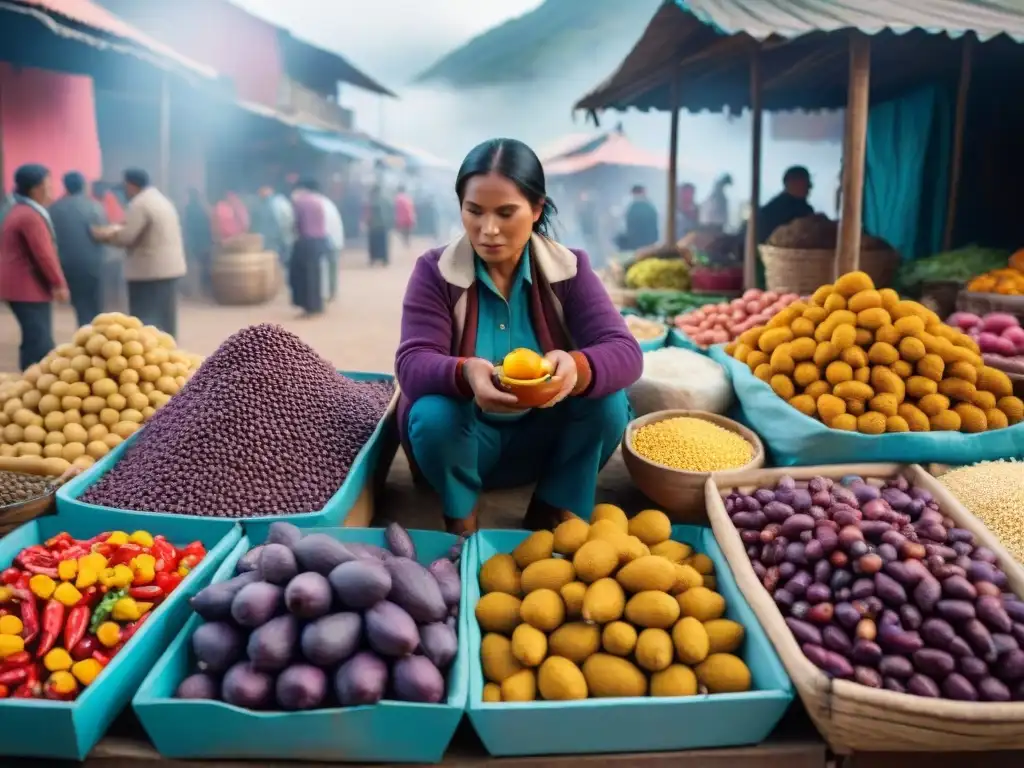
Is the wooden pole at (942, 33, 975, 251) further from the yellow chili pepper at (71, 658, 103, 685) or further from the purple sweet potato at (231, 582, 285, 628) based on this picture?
the yellow chili pepper at (71, 658, 103, 685)

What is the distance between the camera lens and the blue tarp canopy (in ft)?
48.2

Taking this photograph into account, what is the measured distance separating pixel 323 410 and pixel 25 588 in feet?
3.12

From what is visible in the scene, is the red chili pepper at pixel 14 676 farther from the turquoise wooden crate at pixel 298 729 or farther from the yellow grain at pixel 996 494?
the yellow grain at pixel 996 494

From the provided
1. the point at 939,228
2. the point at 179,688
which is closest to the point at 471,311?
the point at 179,688

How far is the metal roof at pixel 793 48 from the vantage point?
11.2 feet

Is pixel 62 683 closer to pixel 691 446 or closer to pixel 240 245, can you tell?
pixel 691 446

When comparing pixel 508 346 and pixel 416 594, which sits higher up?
pixel 508 346

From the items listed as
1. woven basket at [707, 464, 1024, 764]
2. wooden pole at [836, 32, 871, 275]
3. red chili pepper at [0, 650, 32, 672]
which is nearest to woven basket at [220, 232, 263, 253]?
wooden pole at [836, 32, 871, 275]

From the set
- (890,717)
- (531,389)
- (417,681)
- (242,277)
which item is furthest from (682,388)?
(242,277)

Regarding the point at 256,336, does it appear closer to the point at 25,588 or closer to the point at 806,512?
the point at 25,588

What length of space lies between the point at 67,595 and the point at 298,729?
0.58m

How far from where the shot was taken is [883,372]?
231 cm

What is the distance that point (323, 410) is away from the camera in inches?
93.1

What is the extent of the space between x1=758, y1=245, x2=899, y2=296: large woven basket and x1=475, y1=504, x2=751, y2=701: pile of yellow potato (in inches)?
122
